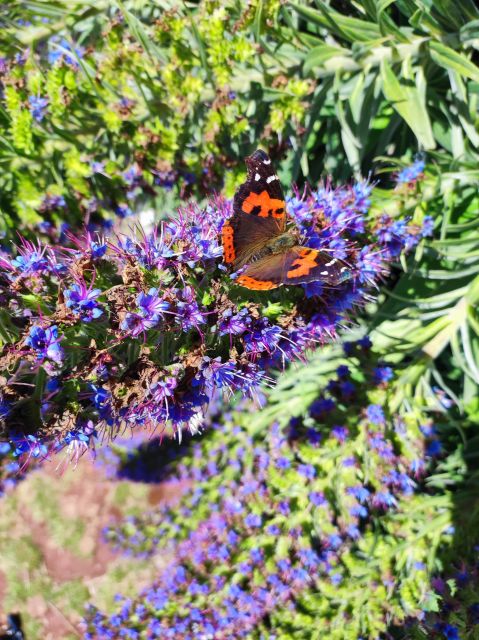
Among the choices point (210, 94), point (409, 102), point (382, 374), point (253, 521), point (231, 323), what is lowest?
point (253, 521)

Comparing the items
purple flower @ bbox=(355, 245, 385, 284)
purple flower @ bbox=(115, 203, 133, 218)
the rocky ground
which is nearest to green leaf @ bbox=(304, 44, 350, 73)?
purple flower @ bbox=(355, 245, 385, 284)

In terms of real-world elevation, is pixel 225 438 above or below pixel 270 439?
below

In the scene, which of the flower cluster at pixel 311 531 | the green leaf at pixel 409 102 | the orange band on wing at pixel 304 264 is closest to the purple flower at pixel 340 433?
the flower cluster at pixel 311 531

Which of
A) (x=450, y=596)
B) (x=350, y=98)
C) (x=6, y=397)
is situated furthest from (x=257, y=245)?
(x=450, y=596)

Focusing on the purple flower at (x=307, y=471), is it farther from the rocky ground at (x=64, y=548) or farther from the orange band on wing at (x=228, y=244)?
the rocky ground at (x=64, y=548)

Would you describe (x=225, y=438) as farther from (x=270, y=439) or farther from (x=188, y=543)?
(x=188, y=543)

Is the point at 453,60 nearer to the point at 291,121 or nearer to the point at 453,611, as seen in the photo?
the point at 291,121

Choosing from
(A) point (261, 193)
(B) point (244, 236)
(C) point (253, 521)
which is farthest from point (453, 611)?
(A) point (261, 193)
